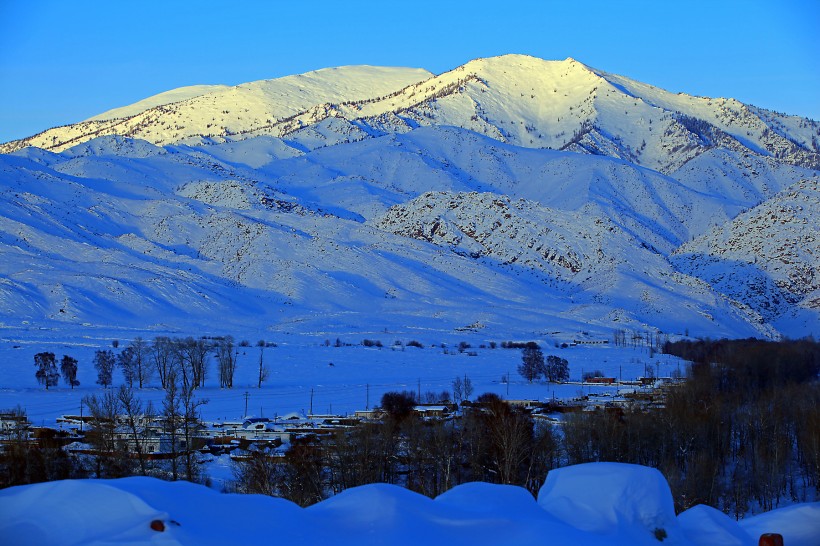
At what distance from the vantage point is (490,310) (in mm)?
127125

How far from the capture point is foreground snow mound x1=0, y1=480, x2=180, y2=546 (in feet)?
35.3

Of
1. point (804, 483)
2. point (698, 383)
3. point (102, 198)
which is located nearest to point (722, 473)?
point (804, 483)

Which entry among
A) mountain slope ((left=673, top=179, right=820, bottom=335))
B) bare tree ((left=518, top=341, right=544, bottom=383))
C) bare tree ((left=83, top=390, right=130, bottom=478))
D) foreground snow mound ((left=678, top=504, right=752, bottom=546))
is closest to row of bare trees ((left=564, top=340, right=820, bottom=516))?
bare tree ((left=83, top=390, right=130, bottom=478))

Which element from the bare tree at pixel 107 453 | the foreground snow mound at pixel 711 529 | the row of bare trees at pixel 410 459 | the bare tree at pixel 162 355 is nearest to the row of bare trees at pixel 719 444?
the row of bare trees at pixel 410 459

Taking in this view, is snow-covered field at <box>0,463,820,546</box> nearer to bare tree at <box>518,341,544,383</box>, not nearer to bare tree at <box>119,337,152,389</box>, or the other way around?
bare tree at <box>119,337,152,389</box>

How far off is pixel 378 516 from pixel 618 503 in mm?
3663

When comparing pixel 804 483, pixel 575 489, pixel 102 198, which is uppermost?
pixel 102 198

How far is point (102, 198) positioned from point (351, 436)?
147916 mm

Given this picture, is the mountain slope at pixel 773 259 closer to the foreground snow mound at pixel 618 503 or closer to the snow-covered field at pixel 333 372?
the snow-covered field at pixel 333 372

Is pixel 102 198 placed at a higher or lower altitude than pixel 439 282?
higher

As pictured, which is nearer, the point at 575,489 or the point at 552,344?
the point at 575,489

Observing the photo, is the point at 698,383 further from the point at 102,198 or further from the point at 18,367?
the point at 102,198

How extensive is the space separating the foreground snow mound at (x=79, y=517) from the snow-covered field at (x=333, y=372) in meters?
44.6

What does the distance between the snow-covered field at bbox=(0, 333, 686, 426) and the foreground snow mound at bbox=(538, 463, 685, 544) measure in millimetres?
43418
